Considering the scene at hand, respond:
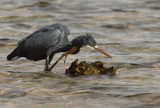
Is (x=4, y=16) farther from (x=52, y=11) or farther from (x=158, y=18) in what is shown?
(x=158, y=18)

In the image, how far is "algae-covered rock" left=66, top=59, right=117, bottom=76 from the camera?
989 centimetres

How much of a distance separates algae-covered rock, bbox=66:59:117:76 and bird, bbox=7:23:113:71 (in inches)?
16.5

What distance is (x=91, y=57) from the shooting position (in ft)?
38.9

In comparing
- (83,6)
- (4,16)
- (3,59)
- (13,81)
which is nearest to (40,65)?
(3,59)

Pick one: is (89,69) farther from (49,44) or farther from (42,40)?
(42,40)

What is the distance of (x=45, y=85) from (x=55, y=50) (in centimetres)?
141

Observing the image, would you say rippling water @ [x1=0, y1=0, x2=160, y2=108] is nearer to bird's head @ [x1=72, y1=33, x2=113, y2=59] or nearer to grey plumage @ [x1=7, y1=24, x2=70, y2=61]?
grey plumage @ [x1=7, y1=24, x2=70, y2=61]

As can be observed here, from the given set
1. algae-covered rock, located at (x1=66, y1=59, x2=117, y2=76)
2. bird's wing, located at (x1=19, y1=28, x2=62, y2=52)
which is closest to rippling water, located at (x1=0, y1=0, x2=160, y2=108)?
algae-covered rock, located at (x1=66, y1=59, x2=117, y2=76)

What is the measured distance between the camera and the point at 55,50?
10.5 m

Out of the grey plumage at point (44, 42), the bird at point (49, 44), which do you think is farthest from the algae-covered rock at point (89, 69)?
the grey plumage at point (44, 42)

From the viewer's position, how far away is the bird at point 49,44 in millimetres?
10211

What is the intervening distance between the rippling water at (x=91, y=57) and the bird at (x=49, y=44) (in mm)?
366

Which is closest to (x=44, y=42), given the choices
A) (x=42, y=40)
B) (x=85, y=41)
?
(x=42, y=40)

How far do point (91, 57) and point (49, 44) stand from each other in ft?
6.08
